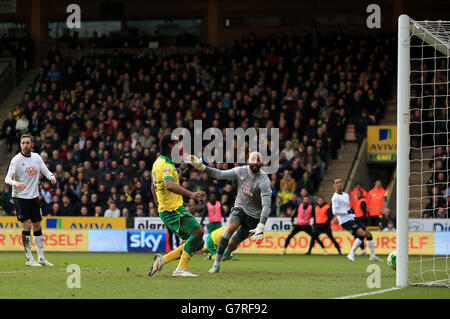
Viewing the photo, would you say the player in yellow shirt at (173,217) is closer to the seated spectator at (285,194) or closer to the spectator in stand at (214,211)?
the spectator in stand at (214,211)

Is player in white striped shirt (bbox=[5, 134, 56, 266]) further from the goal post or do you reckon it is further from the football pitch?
the goal post

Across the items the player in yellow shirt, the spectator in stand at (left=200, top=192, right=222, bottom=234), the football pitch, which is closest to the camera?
the football pitch

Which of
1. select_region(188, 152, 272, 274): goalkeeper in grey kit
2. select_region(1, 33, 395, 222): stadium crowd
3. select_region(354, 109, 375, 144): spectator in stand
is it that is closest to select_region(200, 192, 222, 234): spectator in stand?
select_region(1, 33, 395, 222): stadium crowd

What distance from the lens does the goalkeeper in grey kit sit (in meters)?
13.2

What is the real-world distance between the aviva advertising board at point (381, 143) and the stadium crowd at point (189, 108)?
374mm

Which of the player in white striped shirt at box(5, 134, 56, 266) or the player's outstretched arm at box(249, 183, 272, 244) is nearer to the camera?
the player's outstretched arm at box(249, 183, 272, 244)

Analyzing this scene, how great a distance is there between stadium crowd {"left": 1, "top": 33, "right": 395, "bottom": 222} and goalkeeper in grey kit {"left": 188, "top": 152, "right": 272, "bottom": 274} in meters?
10.9

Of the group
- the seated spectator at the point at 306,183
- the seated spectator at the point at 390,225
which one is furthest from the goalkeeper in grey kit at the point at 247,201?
the seated spectator at the point at 306,183

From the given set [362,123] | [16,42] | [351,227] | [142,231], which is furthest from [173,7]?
[351,227]

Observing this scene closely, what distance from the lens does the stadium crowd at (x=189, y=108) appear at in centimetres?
2689

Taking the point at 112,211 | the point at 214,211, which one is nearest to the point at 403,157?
the point at 214,211

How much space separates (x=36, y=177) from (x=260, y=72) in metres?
17.3

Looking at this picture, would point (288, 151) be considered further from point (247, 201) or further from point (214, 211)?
point (247, 201)

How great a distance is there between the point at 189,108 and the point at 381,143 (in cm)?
725
